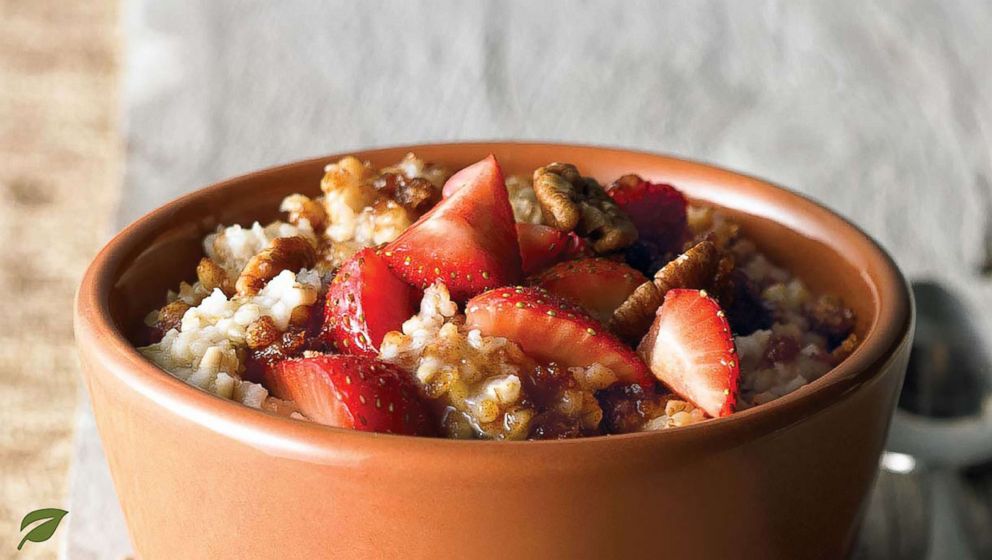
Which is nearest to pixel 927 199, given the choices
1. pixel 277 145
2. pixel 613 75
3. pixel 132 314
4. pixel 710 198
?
pixel 613 75

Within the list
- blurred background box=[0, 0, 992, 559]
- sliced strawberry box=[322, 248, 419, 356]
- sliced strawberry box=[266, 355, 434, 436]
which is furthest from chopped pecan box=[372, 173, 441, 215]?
blurred background box=[0, 0, 992, 559]

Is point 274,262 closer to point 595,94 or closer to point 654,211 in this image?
point 654,211

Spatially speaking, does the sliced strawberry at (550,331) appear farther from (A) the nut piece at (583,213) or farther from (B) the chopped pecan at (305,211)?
(B) the chopped pecan at (305,211)

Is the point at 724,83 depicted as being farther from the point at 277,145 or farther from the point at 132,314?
the point at 132,314

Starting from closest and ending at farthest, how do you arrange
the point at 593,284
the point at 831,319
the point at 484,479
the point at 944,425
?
the point at 484,479 < the point at 593,284 < the point at 831,319 < the point at 944,425

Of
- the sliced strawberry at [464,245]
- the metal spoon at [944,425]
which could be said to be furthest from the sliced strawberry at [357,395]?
the metal spoon at [944,425]

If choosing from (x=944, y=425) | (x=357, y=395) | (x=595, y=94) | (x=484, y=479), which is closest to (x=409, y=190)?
(x=357, y=395)
